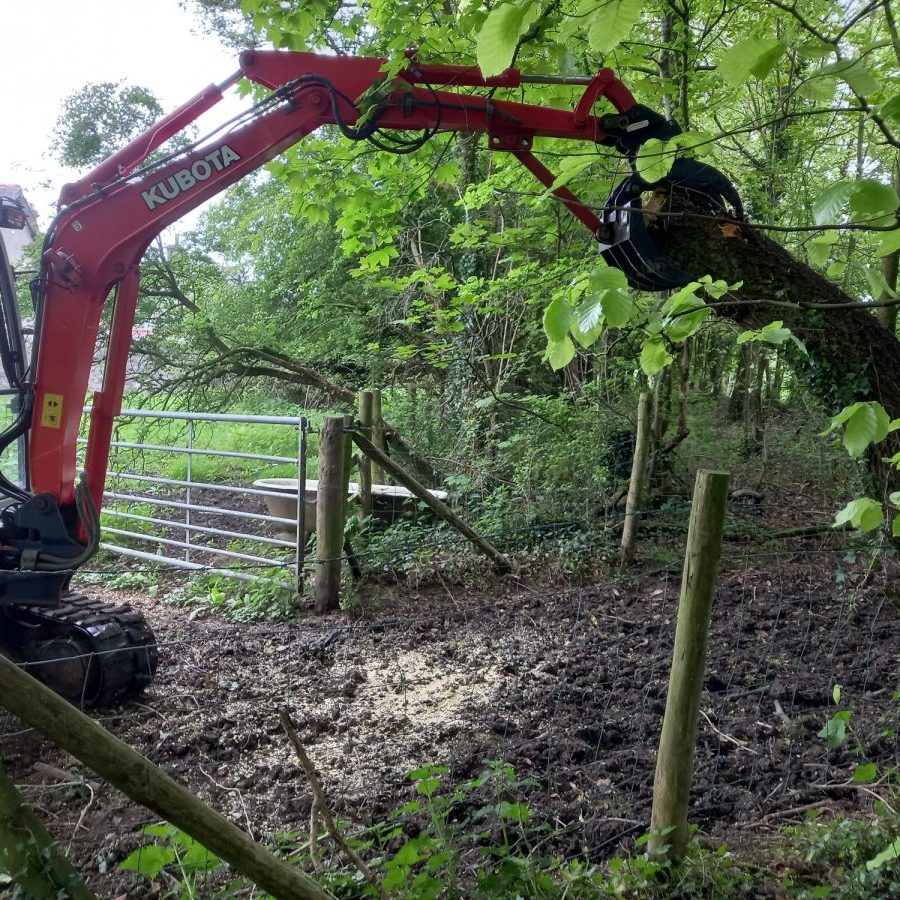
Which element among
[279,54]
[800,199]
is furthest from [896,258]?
[279,54]

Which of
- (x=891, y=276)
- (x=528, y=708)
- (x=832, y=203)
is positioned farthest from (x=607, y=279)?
(x=891, y=276)

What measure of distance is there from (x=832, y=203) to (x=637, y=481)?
4461 mm

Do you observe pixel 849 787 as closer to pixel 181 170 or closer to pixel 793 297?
pixel 793 297

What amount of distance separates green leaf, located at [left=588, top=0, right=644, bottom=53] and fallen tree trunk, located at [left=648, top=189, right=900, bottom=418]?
2401mm

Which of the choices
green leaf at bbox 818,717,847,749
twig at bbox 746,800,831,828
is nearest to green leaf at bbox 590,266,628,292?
green leaf at bbox 818,717,847,749

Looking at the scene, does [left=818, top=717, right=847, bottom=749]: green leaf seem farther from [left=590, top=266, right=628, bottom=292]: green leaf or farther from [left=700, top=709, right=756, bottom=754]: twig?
[left=590, top=266, right=628, bottom=292]: green leaf

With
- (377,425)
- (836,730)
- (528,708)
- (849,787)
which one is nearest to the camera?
(836,730)

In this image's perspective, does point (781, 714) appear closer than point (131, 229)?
Yes

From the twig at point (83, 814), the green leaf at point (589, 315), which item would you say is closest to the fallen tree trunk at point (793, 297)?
the green leaf at point (589, 315)

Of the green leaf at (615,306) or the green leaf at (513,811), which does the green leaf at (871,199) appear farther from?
the green leaf at (513,811)

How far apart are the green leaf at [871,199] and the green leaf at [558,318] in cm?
62

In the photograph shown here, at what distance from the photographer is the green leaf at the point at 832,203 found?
5.01 ft

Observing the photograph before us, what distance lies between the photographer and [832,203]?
1.54 meters

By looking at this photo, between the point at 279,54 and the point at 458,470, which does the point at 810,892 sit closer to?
the point at 279,54
